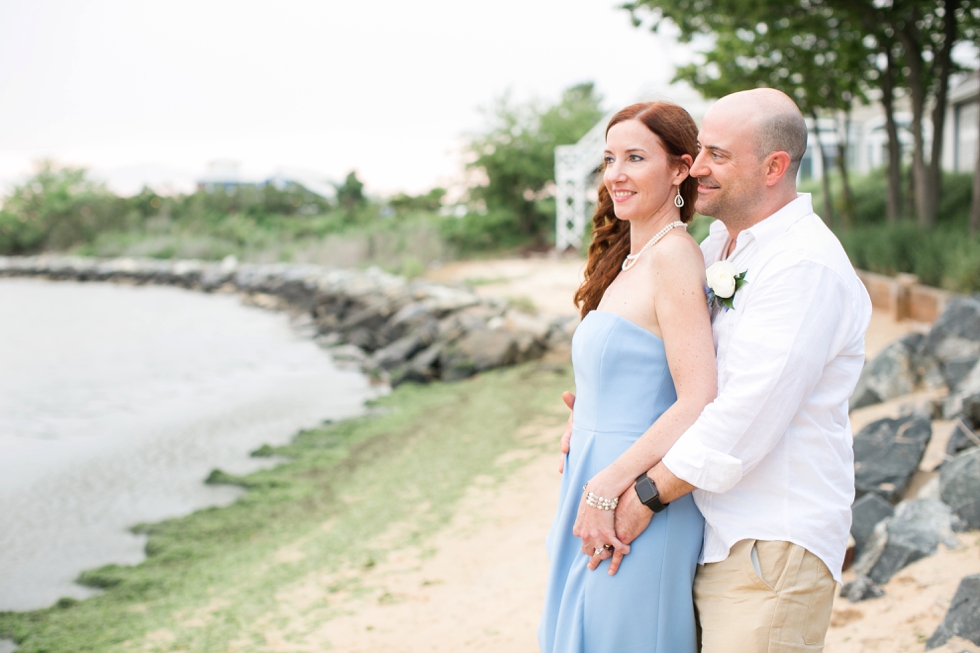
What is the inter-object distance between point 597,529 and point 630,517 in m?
0.10

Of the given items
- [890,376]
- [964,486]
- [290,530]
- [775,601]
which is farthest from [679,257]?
[890,376]

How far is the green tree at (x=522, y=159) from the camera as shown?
2895 centimetres

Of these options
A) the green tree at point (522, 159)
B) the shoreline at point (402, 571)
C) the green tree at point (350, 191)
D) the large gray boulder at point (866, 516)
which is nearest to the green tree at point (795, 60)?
the shoreline at point (402, 571)

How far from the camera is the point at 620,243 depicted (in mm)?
2568

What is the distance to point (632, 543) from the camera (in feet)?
7.10

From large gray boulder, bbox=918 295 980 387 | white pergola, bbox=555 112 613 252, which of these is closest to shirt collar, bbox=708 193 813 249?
large gray boulder, bbox=918 295 980 387

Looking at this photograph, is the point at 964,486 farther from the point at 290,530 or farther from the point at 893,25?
the point at 893,25

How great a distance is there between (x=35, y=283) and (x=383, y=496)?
3717cm

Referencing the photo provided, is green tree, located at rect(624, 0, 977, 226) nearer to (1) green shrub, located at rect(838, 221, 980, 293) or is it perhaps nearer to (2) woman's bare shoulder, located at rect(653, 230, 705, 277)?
(1) green shrub, located at rect(838, 221, 980, 293)

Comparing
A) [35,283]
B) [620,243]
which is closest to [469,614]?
[620,243]

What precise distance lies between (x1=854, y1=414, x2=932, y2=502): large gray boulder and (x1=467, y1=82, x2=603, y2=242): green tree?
2428cm

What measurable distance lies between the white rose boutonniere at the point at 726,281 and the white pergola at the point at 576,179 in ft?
77.2

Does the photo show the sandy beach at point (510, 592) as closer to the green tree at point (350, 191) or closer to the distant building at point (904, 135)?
the distant building at point (904, 135)

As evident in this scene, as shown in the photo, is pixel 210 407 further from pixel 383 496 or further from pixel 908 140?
pixel 908 140
